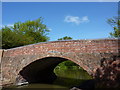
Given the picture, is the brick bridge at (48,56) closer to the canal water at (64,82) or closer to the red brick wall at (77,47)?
the red brick wall at (77,47)

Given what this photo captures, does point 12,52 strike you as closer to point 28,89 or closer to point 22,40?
point 28,89

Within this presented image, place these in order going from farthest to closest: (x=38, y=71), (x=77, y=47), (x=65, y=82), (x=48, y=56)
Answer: (x=38, y=71) → (x=65, y=82) → (x=48, y=56) → (x=77, y=47)

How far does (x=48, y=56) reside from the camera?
39.8ft

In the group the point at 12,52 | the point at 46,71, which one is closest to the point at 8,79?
the point at 12,52

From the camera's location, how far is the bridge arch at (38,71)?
1371 centimetres

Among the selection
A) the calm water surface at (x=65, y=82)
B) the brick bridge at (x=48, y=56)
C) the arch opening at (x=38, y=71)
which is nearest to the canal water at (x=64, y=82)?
the calm water surface at (x=65, y=82)

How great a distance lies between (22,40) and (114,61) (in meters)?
16.2

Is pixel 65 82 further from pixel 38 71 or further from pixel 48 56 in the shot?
pixel 48 56

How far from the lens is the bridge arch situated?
13711mm

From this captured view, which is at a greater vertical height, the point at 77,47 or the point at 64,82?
the point at 77,47

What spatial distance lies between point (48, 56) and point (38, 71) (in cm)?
436

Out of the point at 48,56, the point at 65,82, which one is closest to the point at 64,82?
the point at 65,82

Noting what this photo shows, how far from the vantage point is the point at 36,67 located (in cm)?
1491

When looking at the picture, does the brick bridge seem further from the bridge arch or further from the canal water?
the canal water
